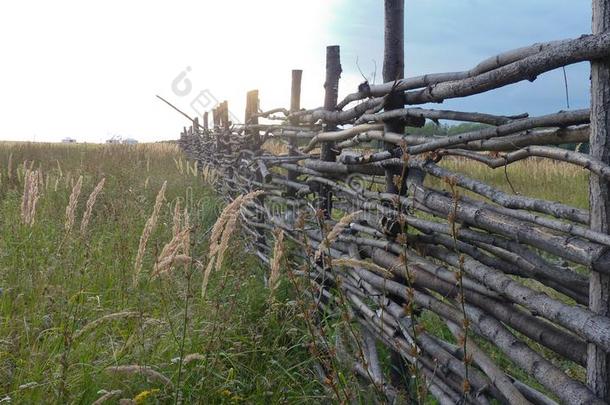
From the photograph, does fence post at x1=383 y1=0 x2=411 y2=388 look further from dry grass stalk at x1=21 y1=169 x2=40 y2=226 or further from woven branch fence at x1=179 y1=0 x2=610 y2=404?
dry grass stalk at x1=21 y1=169 x2=40 y2=226

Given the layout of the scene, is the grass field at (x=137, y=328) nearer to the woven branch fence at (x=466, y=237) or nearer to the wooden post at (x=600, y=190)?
the woven branch fence at (x=466, y=237)

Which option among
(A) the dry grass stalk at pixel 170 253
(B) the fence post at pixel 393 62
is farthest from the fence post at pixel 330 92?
(A) the dry grass stalk at pixel 170 253

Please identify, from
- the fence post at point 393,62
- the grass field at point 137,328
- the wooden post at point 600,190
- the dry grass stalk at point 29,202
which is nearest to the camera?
the wooden post at point 600,190

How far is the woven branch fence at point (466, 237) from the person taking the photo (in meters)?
1.45

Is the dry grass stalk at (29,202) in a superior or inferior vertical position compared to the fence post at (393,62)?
inferior

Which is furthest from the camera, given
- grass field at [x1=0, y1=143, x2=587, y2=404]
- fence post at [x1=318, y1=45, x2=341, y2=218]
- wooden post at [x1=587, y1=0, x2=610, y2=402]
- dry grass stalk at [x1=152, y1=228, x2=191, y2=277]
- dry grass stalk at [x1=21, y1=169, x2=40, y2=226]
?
fence post at [x1=318, y1=45, x2=341, y2=218]

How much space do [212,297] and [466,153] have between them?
1.85 m

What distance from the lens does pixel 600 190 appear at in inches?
55.7

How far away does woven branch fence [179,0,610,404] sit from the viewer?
1.45 meters

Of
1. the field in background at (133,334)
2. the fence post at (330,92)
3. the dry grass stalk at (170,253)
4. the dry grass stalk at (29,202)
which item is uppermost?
the fence post at (330,92)

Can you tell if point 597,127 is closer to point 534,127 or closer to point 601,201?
point 601,201

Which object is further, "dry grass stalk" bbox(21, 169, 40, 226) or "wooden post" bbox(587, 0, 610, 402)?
"dry grass stalk" bbox(21, 169, 40, 226)

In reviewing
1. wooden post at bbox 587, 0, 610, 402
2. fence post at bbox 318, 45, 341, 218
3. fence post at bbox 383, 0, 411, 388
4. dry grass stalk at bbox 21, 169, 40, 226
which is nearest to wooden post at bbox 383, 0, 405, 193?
fence post at bbox 383, 0, 411, 388

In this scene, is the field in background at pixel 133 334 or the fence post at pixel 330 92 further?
the fence post at pixel 330 92
